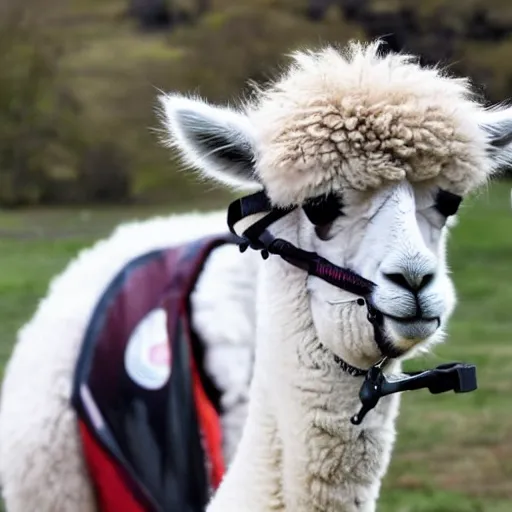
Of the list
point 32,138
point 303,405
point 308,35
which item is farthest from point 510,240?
point 303,405

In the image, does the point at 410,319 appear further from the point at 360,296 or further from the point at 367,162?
the point at 367,162

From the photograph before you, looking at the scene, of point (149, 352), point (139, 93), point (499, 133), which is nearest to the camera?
point (499, 133)

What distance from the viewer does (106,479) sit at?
445 centimetres

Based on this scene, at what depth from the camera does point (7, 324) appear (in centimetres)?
1130

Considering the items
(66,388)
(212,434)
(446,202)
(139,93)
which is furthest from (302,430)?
(139,93)

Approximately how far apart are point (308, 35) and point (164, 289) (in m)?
15.1

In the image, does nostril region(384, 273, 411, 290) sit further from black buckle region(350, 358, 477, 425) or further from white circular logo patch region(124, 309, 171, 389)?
white circular logo patch region(124, 309, 171, 389)

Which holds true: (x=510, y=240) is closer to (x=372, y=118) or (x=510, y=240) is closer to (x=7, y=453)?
(x=7, y=453)

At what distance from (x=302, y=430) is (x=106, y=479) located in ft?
5.31

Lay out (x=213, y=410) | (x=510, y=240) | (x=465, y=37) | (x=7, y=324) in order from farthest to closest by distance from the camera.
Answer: (x=465, y=37)
(x=510, y=240)
(x=7, y=324)
(x=213, y=410)

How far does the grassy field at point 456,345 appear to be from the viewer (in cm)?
695

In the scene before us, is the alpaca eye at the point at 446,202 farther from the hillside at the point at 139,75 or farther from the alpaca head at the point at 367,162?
the hillside at the point at 139,75

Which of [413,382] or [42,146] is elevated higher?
[42,146]

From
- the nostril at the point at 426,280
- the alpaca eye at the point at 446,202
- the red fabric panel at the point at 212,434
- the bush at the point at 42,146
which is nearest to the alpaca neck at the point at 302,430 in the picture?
the nostril at the point at 426,280
